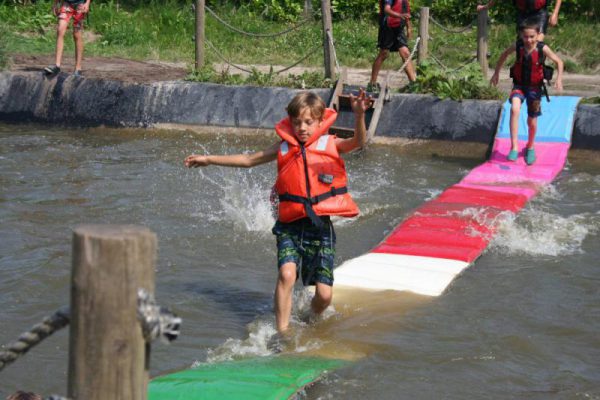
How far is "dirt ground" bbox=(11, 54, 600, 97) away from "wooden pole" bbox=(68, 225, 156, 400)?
10561 mm

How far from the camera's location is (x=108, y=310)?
3.21m

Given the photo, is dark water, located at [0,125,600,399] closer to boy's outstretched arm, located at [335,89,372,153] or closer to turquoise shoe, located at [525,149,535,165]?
turquoise shoe, located at [525,149,535,165]

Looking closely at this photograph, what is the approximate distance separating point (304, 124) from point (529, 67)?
5264 mm

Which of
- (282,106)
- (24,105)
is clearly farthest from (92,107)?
(282,106)

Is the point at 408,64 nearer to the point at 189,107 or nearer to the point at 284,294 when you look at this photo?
the point at 189,107

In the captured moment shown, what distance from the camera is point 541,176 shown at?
10.4 m

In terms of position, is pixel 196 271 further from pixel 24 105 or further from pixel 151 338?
pixel 24 105

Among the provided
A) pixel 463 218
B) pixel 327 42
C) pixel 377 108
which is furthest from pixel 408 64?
pixel 463 218

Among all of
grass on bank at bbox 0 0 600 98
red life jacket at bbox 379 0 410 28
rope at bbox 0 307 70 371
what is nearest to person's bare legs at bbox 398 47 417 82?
red life jacket at bbox 379 0 410 28

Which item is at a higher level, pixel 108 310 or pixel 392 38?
pixel 392 38

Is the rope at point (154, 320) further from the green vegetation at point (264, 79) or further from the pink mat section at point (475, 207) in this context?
the green vegetation at point (264, 79)

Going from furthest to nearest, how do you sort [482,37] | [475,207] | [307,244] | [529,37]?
1. [482,37]
2. [529,37]
3. [475,207]
4. [307,244]

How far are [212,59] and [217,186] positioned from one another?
20.1 feet

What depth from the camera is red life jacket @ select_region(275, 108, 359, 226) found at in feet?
19.2
